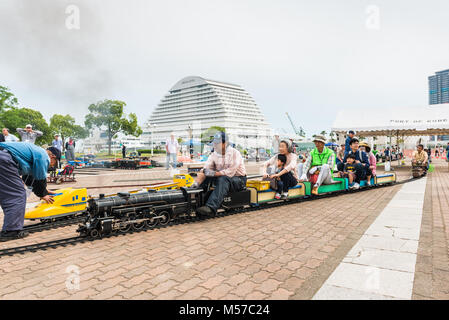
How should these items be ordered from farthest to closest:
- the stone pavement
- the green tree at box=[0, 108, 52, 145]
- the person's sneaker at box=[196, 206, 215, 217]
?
the green tree at box=[0, 108, 52, 145] → the person's sneaker at box=[196, 206, 215, 217] → the stone pavement

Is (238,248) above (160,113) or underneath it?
underneath

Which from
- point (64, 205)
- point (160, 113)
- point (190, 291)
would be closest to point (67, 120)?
point (64, 205)

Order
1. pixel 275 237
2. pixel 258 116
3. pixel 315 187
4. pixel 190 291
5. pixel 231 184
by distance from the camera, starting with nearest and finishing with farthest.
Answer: pixel 190 291
pixel 275 237
pixel 231 184
pixel 315 187
pixel 258 116

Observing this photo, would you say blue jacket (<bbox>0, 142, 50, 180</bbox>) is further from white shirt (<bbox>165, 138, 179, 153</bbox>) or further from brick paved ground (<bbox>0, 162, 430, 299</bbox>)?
white shirt (<bbox>165, 138, 179, 153</bbox>)

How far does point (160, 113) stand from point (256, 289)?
578ft

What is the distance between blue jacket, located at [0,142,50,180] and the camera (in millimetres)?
4665

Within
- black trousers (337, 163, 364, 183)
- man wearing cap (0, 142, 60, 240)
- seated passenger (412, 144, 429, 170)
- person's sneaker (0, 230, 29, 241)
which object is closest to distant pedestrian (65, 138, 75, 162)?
man wearing cap (0, 142, 60, 240)

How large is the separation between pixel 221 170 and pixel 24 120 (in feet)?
174

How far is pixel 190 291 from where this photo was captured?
2.79 m

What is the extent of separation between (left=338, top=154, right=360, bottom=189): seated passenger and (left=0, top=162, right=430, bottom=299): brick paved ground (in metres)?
3.81

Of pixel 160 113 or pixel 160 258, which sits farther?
pixel 160 113

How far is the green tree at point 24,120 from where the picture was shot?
1635 inches

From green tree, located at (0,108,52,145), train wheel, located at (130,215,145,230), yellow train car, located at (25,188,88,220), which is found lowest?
train wheel, located at (130,215,145,230)
